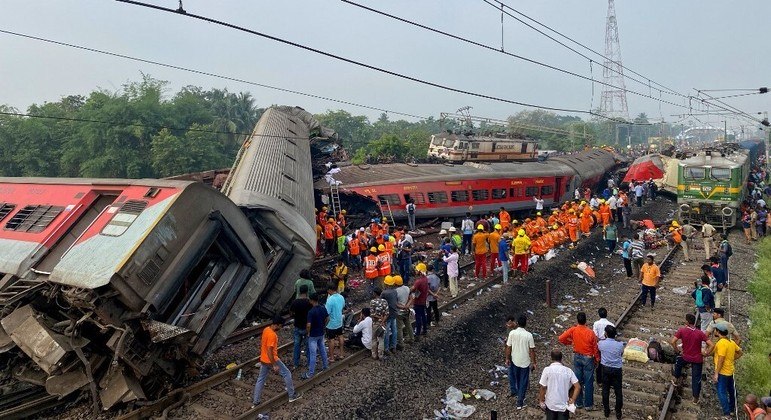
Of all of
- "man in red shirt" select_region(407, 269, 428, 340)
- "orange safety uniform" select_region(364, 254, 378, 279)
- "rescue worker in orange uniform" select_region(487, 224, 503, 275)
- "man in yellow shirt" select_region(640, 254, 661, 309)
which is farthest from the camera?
"rescue worker in orange uniform" select_region(487, 224, 503, 275)

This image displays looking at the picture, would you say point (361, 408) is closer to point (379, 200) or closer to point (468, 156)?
point (379, 200)

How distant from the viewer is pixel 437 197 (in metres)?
20.8

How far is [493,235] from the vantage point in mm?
14828

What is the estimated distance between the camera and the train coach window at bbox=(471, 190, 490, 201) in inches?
867

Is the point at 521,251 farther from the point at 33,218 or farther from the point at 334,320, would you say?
the point at 33,218

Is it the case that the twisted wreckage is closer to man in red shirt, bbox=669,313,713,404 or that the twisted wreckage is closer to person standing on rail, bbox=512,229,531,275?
man in red shirt, bbox=669,313,713,404

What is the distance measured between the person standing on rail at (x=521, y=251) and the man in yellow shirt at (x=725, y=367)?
6.87 meters

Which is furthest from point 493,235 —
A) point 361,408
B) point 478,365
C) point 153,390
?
point 153,390

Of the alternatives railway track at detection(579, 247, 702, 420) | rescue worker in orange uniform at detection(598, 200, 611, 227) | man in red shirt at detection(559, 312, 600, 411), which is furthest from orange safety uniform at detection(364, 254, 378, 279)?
rescue worker in orange uniform at detection(598, 200, 611, 227)

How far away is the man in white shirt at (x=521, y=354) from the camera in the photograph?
7.80m

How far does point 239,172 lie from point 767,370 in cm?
1114

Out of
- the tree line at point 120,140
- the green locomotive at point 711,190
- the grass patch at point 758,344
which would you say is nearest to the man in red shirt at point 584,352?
the grass patch at point 758,344

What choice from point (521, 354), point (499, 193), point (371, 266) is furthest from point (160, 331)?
point (499, 193)

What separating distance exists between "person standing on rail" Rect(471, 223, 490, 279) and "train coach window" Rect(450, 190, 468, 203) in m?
6.58
